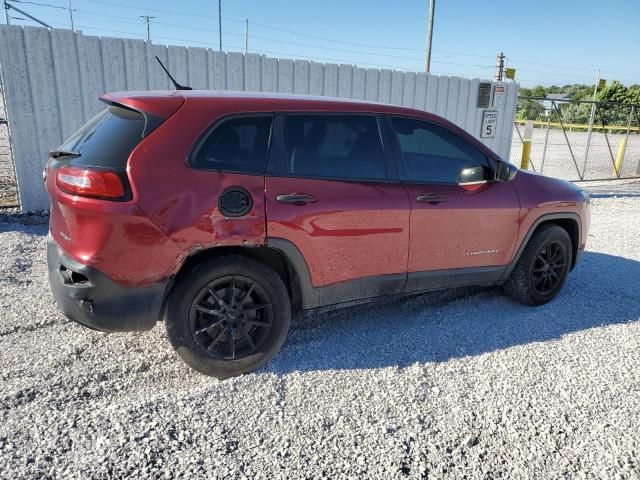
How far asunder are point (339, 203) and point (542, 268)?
2.25 metres

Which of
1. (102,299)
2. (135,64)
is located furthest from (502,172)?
(135,64)

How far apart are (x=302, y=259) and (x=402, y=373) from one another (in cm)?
101

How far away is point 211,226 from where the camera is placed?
291 centimetres

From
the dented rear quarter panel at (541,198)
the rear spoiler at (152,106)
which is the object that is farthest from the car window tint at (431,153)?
the rear spoiler at (152,106)

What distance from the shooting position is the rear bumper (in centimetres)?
279

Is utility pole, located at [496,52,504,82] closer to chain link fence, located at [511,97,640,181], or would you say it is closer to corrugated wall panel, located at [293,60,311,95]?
chain link fence, located at [511,97,640,181]

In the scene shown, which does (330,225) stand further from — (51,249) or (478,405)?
(51,249)

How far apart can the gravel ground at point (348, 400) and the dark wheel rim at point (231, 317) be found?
21 cm

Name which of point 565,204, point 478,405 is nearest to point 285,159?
point 478,405

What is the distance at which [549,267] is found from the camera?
4.47 meters

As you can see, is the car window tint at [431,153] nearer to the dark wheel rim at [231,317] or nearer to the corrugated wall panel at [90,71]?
the dark wheel rim at [231,317]

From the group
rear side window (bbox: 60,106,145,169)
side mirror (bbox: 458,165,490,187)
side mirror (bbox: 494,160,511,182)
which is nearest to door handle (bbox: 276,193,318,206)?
rear side window (bbox: 60,106,145,169)

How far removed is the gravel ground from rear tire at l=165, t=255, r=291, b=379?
0.14 metres

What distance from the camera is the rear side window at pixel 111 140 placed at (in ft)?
9.16
